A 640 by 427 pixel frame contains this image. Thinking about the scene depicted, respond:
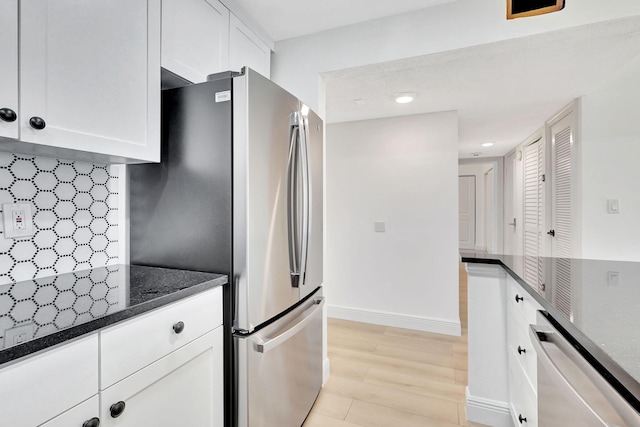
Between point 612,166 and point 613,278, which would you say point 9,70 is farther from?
point 612,166

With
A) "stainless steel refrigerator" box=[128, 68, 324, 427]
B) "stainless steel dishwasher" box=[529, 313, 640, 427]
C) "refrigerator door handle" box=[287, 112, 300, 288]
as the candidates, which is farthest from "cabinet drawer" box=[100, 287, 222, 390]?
"stainless steel dishwasher" box=[529, 313, 640, 427]

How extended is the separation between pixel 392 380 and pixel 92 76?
2408mm

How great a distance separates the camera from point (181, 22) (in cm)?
143

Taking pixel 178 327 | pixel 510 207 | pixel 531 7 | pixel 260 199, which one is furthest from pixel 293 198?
pixel 510 207

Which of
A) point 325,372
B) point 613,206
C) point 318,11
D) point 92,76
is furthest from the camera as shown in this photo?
point 613,206

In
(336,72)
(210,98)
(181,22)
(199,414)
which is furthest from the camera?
(336,72)

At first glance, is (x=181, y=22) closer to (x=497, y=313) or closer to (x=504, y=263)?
(x=504, y=263)

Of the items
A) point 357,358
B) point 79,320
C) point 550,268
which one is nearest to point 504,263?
point 550,268

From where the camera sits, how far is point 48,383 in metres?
0.69

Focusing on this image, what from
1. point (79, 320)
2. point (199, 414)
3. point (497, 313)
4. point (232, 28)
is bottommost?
point (199, 414)

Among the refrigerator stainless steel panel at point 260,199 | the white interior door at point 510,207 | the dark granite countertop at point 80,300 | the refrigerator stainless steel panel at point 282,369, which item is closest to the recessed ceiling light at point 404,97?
the refrigerator stainless steel panel at point 260,199

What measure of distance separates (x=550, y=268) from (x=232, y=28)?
84.2 inches

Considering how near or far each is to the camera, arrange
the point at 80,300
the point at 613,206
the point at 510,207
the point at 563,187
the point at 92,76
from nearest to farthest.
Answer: the point at 80,300, the point at 92,76, the point at 613,206, the point at 563,187, the point at 510,207

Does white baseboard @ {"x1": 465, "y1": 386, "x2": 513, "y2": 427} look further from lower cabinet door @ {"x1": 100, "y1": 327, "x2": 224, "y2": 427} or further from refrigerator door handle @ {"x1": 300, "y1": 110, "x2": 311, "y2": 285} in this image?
lower cabinet door @ {"x1": 100, "y1": 327, "x2": 224, "y2": 427}
